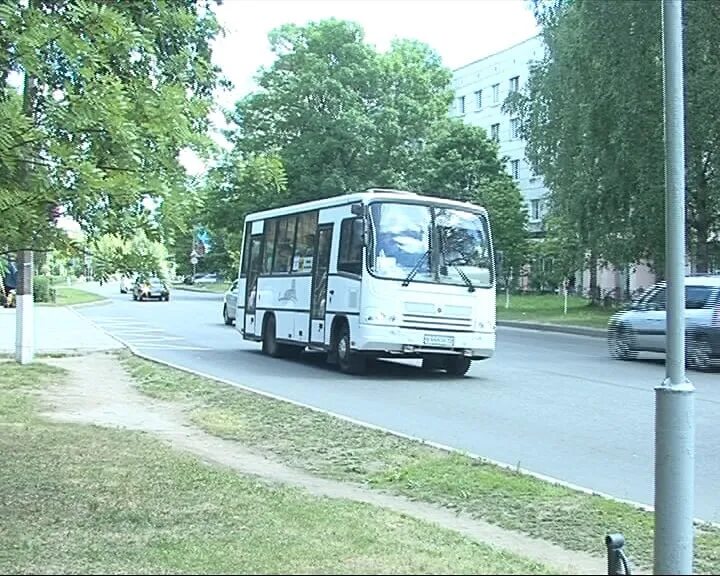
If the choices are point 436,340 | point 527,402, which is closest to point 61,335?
point 436,340

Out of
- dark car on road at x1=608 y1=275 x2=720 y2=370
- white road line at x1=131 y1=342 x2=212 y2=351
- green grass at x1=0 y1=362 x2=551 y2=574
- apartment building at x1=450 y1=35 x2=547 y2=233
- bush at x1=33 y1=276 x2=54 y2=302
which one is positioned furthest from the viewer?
apartment building at x1=450 y1=35 x2=547 y2=233

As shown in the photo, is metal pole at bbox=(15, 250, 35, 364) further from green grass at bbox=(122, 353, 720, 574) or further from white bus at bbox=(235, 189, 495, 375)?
green grass at bbox=(122, 353, 720, 574)

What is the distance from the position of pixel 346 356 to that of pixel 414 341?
54.1 inches

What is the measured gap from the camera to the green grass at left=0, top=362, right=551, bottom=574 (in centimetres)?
486

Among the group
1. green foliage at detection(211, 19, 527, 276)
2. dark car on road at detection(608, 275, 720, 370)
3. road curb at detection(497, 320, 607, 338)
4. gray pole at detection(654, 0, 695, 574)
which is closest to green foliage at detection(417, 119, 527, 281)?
green foliage at detection(211, 19, 527, 276)

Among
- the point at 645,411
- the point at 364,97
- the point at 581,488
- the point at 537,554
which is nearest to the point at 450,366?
the point at 645,411

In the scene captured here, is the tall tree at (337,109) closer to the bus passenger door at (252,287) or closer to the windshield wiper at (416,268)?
the bus passenger door at (252,287)

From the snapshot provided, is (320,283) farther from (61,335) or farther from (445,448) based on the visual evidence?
(61,335)

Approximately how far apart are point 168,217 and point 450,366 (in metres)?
12.3

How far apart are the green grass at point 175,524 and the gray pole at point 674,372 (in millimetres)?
787

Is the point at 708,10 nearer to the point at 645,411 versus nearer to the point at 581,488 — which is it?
the point at 645,411

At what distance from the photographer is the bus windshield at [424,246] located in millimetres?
16844

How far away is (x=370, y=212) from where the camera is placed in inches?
668

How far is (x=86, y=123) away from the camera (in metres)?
5.82
